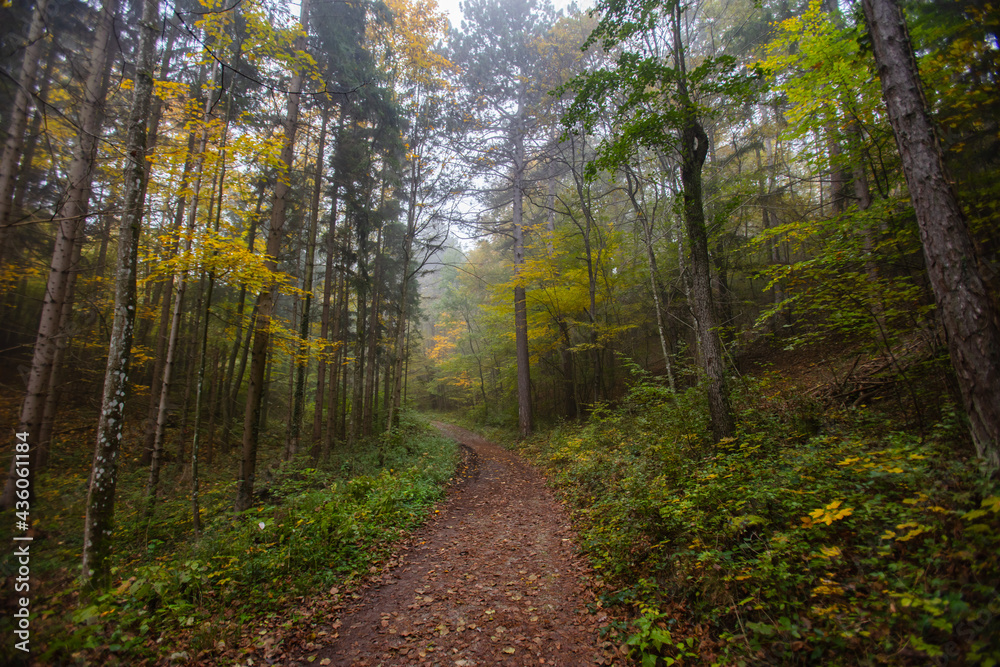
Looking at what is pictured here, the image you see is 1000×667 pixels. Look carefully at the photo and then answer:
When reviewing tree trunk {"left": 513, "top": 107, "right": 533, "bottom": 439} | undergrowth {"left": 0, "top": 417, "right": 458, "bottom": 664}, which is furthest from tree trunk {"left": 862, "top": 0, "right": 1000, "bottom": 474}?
tree trunk {"left": 513, "top": 107, "right": 533, "bottom": 439}

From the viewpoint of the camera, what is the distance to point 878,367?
6.79 m

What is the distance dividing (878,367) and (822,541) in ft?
18.0

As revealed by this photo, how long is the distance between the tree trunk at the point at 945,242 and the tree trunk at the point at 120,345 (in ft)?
28.2

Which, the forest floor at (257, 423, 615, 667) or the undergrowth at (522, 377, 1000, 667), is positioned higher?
the undergrowth at (522, 377, 1000, 667)

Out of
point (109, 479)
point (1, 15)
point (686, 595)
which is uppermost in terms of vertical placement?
point (1, 15)

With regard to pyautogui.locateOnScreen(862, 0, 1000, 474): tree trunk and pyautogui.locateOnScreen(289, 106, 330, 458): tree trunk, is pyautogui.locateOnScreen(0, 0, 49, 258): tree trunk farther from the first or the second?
pyautogui.locateOnScreen(862, 0, 1000, 474): tree trunk

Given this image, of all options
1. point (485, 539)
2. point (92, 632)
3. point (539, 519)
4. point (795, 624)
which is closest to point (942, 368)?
point (795, 624)

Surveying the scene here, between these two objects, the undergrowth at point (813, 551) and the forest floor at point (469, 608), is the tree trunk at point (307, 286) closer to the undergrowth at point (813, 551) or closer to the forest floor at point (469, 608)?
the forest floor at point (469, 608)

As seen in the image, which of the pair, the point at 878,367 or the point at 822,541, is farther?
the point at 878,367

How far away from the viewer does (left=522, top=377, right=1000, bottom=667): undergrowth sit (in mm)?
2324

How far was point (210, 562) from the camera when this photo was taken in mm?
4691

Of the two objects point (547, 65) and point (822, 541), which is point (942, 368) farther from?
point (547, 65)

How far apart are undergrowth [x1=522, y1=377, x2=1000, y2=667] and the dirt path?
485mm

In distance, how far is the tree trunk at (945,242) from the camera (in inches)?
130
